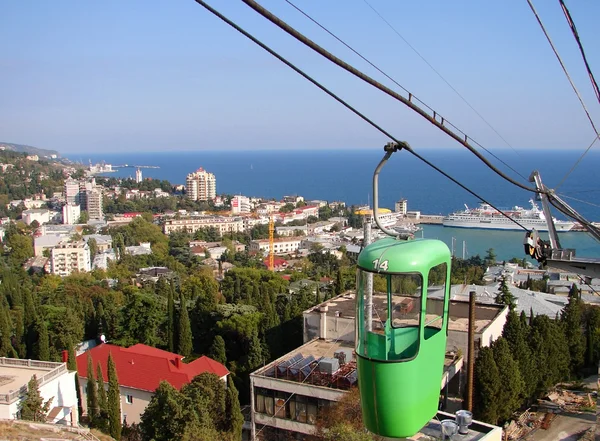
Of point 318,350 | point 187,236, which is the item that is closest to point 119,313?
point 318,350

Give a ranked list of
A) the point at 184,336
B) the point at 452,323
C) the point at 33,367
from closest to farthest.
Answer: the point at 33,367 → the point at 452,323 → the point at 184,336

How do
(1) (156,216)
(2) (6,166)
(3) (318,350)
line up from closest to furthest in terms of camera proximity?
(3) (318,350), (1) (156,216), (2) (6,166)

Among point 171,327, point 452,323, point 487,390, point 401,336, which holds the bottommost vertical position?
point 171,327

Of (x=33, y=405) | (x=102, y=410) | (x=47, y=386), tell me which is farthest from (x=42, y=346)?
(x=33, y=405)

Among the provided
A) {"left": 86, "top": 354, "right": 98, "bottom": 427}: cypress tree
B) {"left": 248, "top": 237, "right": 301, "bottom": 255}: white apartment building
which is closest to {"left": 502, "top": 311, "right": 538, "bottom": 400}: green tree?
{"left": 86, "top": 354, "right": 98, "bottom": 427}: cypress tree

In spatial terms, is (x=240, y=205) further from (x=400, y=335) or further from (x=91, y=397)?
(x=400, y=335)

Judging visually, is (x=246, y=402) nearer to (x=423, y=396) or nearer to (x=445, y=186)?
(x=423, y=396)
